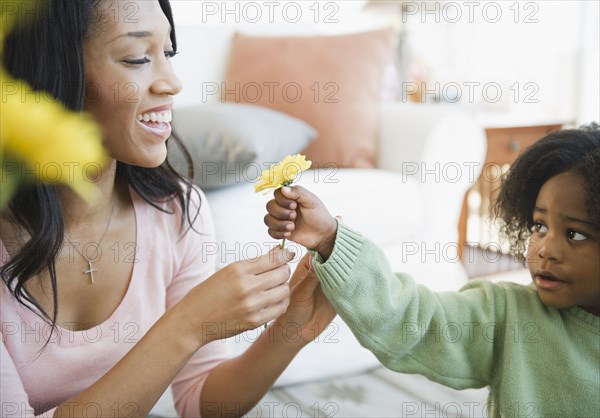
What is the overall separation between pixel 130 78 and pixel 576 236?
0.64m

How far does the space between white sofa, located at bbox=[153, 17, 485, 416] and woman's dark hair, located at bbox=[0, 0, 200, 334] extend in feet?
2.04

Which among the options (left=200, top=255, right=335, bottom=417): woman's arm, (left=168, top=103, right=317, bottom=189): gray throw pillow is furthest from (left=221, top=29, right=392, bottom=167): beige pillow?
(left=200, top=255, right=335, bottom=417): woman's arm

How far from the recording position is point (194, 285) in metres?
1.17

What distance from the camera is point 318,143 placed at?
79.4 inches

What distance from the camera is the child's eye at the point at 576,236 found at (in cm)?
93

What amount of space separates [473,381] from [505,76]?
2.78 m

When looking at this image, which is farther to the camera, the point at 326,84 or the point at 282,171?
the point at 326,84

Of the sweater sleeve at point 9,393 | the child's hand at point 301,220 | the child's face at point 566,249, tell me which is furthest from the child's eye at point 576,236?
the sweater sleeve at point 9,393

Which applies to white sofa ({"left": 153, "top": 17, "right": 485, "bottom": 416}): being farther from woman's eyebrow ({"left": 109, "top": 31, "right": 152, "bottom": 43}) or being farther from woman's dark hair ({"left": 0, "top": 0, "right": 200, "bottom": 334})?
woman's eyebrow ({"left": 109, "top": 31, "right": 152, "bottom": 43})

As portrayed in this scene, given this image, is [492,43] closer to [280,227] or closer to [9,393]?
[280,227]

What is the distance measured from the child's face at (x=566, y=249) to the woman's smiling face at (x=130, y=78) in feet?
1.81

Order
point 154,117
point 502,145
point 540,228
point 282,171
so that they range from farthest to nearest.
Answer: point 502,145
point 540,228
point 154,117
point 282,171

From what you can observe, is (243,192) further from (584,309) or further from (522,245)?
(584,309)

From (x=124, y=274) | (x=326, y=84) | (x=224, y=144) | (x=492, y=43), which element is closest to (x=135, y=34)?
(x=124, y=274)
